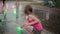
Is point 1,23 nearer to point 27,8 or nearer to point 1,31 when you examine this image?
point 1,31

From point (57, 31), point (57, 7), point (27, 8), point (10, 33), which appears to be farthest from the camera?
point (57, 7)

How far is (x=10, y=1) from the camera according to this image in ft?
71.8

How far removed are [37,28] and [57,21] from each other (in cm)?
557

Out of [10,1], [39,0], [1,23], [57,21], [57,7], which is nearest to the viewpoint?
[1,23]

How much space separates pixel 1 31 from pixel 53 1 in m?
7.78

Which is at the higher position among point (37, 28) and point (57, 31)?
point (37, 28)

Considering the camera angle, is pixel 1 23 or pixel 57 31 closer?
pixel 57 31

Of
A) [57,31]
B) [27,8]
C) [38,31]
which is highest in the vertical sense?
[27,8]

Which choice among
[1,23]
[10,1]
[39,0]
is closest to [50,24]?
[1,23]

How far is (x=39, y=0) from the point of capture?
1883 centimetres

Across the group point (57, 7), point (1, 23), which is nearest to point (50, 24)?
point (1, 23)

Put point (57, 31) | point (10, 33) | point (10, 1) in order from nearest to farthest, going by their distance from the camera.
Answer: point (10, 33)
point (57, 31)
point (10, 1)

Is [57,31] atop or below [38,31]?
below

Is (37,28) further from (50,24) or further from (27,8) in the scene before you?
(50,24)
